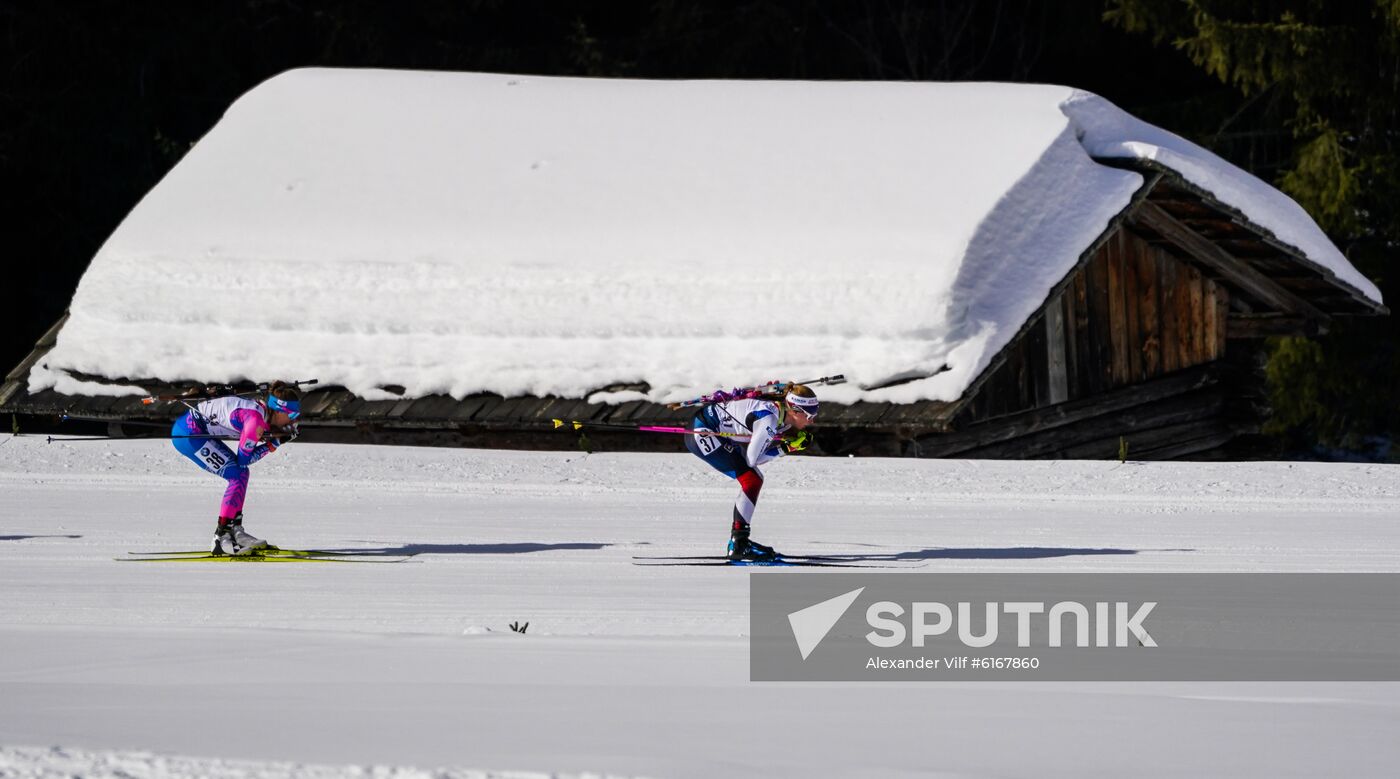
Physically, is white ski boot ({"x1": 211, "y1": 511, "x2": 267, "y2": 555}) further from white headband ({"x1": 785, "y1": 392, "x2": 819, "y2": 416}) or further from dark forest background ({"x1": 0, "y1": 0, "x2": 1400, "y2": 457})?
dark forest background ({"x1": 0, "y1": 0, "x2": 1400, "y2": 457})

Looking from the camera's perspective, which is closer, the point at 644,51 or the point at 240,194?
the point at 240,194

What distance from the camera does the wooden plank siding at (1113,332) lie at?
68.2 feet

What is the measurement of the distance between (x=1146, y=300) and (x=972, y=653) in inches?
553

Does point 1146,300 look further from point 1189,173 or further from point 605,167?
point 605,167

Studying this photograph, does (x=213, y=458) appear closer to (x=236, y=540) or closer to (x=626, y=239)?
(x=236, y=540)

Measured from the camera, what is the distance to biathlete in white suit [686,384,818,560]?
13.1 metres

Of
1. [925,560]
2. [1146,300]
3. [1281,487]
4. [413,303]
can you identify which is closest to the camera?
[925,560]

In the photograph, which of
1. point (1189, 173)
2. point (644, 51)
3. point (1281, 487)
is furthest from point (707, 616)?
point (644, 51)

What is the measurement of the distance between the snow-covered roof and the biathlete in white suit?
5.56m

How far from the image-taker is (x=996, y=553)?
1345 cm

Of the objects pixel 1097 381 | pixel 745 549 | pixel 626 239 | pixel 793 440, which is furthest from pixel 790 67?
pixel 745 549

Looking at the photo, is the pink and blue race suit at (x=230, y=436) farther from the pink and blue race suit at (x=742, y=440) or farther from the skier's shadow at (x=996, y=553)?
the skier's shadow at (x=996, y=553)

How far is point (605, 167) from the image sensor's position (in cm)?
2298

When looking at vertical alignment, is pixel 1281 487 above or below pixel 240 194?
below
